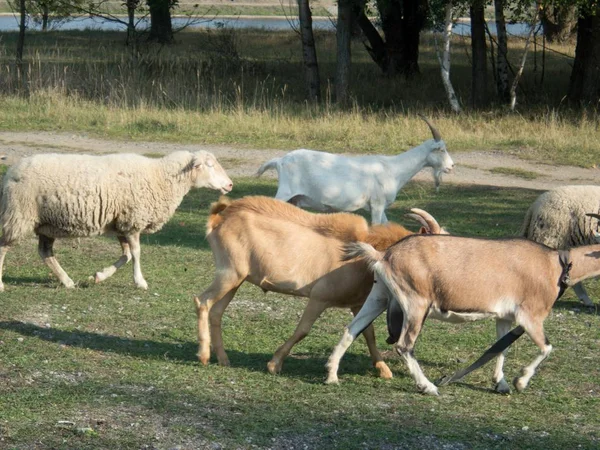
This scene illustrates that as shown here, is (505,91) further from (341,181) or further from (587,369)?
(587,369)

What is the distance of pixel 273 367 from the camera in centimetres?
717

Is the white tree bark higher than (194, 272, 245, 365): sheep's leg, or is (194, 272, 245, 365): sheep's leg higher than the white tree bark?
the white tree bark

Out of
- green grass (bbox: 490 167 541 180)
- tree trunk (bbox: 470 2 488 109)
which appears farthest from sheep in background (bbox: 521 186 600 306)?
tree trunk (bbox: 470 2 488 109)

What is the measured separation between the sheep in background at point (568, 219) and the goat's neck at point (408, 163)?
11.1ft

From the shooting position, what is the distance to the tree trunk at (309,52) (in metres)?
24.6

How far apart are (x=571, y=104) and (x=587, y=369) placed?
17.5 meters

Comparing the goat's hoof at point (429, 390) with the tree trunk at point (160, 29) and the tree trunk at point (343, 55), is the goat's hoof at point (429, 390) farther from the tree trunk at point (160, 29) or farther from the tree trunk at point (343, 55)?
the tree trunk at point (160, 29)

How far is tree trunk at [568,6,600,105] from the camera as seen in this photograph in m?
23.0

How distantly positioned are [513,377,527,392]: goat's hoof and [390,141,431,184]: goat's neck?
21.7 ft

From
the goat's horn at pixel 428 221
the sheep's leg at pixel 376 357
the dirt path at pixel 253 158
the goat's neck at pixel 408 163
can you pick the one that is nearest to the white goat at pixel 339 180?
the goat's neck at pixel 408 163

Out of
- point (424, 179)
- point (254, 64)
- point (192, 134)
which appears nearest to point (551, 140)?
point (424, 179)

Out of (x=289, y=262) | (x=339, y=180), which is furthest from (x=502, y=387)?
(x=339, y=180)

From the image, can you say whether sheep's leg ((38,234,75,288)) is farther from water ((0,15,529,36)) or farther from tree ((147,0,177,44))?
water ((0,15,529,36))

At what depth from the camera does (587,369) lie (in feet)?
25.2
